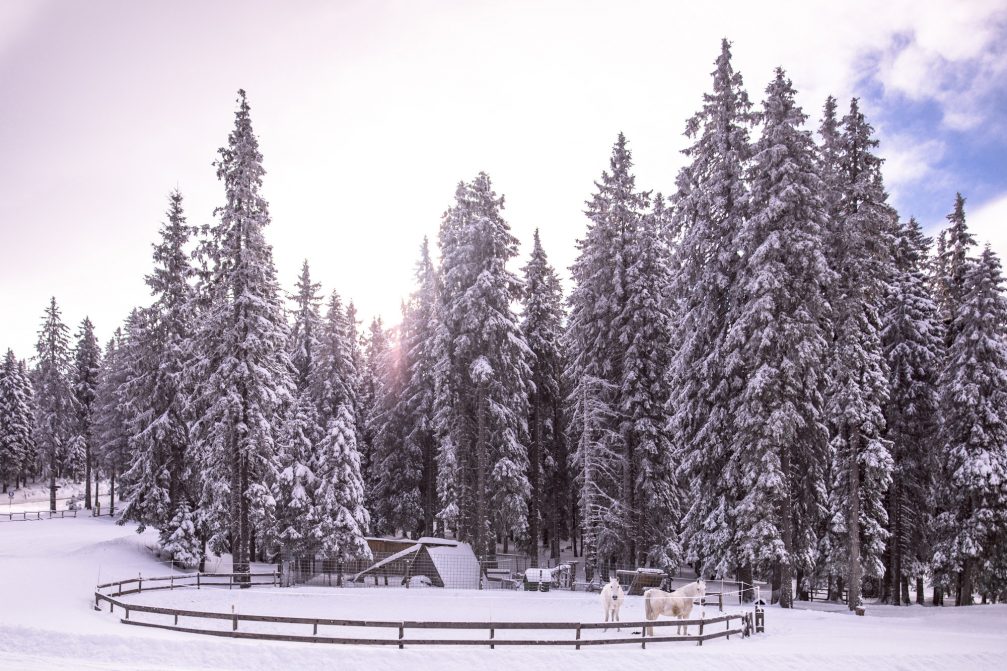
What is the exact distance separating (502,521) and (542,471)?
9.34 metres

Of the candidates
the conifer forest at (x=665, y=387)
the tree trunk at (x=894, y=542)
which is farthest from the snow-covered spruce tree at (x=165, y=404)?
the tree trunk at (x=894, y=542)

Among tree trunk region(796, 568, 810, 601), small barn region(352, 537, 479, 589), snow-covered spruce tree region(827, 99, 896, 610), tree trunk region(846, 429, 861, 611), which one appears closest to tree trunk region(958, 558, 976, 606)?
snow-covered spruce tree region(827, 99, 896, 610)

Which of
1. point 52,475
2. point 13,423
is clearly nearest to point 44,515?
point 52,475

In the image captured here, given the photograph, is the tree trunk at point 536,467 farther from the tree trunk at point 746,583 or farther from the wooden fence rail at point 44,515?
the wooden fence rail at point 44,515

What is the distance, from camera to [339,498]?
142 feet

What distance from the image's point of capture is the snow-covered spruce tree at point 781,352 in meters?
29.6

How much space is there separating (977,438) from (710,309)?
48.9 feet

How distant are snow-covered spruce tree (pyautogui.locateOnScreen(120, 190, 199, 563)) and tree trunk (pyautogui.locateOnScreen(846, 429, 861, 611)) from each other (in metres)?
32.9

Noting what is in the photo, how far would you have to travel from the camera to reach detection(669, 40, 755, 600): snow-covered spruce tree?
33.0 meters

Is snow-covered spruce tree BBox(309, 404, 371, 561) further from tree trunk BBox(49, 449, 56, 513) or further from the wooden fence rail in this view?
tree trunk BBox(49, 449, 56, 513)

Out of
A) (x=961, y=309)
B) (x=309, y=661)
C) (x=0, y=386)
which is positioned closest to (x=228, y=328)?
(x=309, y=661)

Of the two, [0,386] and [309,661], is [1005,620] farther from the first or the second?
[0,386]

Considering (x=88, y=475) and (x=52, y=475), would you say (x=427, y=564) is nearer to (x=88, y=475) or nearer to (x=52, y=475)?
(x=88, y=475)

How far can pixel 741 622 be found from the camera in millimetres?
24641
